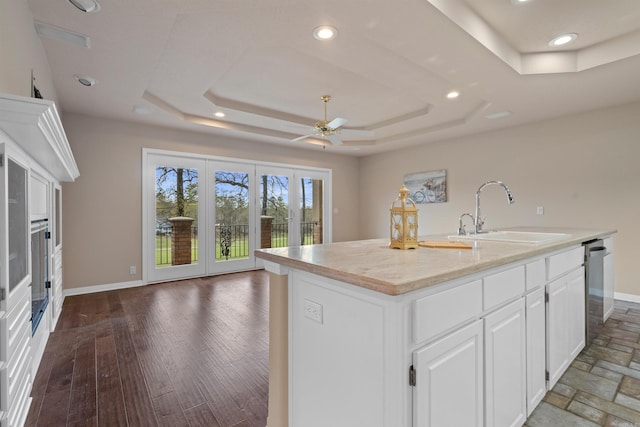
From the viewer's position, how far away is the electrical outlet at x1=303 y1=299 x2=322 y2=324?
1297 mm

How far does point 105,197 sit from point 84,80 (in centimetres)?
187

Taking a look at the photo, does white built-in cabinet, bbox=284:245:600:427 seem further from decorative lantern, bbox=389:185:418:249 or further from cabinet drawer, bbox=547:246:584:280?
decorative lantern, bbox=389:185:418:249

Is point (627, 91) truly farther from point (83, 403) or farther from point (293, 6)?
point (83, 403)

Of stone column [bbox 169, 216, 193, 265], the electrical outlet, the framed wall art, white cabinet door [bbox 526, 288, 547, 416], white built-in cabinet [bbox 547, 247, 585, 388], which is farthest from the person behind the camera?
the framed wall art

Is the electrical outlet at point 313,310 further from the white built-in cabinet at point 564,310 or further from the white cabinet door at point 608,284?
the white cabinet door at point 608,284

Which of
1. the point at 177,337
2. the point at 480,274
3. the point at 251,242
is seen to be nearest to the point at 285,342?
the point at 480,274

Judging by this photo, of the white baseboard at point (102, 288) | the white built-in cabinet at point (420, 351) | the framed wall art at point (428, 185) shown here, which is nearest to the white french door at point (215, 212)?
the white baseboard at point (102, 288)

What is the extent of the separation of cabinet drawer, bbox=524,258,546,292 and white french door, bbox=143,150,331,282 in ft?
15.6

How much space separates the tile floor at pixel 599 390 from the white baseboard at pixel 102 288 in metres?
4.91

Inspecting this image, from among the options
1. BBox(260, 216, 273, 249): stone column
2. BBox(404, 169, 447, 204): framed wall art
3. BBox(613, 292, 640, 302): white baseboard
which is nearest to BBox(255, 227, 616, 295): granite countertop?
BBox(613, 292, 640, 302): white baseboard

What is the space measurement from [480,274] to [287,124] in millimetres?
4085

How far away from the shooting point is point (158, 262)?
4910 mm

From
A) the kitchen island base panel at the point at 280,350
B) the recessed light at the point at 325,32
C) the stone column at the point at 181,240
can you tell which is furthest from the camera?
the stone column at the point at 181,240

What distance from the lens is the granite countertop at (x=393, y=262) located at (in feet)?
3.42
